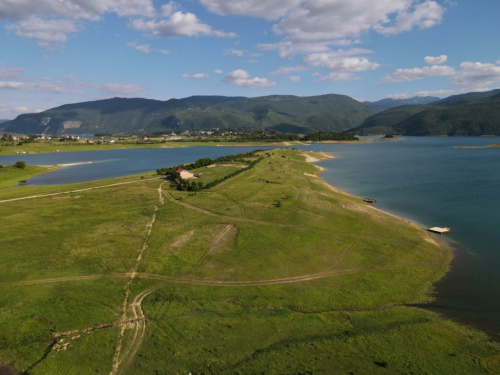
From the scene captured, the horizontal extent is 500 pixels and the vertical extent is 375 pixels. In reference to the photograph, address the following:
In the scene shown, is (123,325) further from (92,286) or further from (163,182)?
(163,182)

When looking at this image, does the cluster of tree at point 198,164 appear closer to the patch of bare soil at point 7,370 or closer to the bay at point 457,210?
the bay at point 457,210

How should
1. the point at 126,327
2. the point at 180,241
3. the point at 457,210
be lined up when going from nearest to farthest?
1. the point at 126,327
2. the point at 180,241
3. the point at 457,210

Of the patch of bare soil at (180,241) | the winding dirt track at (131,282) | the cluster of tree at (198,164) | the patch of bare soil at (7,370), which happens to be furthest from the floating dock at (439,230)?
the cluster of tree at (198,164)

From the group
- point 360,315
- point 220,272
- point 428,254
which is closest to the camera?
point 360,315

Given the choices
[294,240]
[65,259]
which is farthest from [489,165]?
[65,259]

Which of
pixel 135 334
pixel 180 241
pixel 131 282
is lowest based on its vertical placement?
pixel 135 334

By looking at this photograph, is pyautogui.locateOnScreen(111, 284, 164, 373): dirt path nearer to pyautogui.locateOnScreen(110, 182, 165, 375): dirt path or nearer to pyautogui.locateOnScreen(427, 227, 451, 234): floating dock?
pyautogui.locateOnScreen(110, 182, 165, 375): dirt path

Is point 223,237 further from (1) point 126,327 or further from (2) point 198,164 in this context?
(2) point 198,164

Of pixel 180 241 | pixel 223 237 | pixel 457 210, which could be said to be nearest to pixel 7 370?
pixel 180 241

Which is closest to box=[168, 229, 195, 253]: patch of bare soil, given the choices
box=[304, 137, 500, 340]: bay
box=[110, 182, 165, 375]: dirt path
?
box=[110, 182, 165, 375]: dirt path
